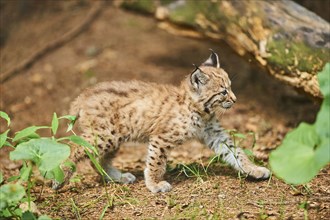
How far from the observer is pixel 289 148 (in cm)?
384

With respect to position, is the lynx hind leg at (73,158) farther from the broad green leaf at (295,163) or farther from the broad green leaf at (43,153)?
the broad green leaf at (295,163)

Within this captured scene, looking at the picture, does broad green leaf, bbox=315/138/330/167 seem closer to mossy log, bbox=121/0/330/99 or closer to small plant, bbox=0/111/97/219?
small plant, bbox=0/111/97/219

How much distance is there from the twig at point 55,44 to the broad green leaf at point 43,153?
210 inches

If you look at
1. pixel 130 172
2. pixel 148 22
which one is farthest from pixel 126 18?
pixel 130 172

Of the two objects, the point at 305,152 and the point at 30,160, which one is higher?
the point at 305,152

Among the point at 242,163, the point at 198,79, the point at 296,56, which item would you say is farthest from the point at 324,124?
the point at 296,56

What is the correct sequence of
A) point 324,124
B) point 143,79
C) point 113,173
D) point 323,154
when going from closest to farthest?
1. point 323,154
2. point 324,124
3. point 113,173
4. point 143,79

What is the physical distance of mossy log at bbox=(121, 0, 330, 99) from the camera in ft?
21.1

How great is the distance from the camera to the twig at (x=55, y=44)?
9602 mm

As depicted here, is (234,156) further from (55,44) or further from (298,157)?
(55,44)

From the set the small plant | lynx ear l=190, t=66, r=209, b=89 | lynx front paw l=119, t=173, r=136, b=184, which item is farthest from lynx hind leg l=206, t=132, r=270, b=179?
the small plant

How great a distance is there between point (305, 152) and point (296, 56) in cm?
289

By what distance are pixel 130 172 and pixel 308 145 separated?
312cm

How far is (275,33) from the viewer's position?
660cm
